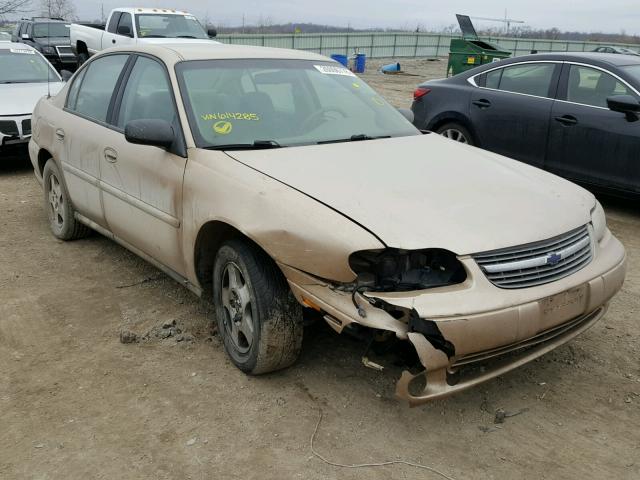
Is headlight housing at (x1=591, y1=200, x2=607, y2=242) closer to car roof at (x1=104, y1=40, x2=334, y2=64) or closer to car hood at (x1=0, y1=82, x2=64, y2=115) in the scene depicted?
car roof at (x1=104, y1=40, x2=334, y2=64)

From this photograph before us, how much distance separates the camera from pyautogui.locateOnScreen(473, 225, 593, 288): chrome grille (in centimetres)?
274

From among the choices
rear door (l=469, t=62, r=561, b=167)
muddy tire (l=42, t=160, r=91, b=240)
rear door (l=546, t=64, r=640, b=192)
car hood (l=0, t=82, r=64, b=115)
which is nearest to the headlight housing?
rear door (l=546, t=64, r=640, b=192)

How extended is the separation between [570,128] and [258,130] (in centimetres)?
394

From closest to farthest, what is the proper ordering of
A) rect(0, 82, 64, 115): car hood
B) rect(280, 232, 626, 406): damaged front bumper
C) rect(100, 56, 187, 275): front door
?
rect(280, 232, 626, 406): damaged front bumper, rect(100, 56, 187, 275): front door, rect(0, 82, 64, 115): car hood

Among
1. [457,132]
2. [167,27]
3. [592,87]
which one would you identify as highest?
[167,27]

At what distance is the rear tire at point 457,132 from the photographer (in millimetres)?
7336

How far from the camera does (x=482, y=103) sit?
7176mm

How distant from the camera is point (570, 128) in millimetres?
6340

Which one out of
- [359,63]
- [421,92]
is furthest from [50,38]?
[421,92]

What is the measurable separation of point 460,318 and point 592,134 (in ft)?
14.4

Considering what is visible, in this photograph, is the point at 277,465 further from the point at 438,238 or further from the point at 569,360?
the point at 569,360

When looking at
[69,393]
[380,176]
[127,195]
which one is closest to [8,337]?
[69,393]

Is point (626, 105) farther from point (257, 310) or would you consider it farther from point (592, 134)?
point (257, 310)

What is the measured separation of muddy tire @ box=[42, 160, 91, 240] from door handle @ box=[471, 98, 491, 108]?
4429 mm
